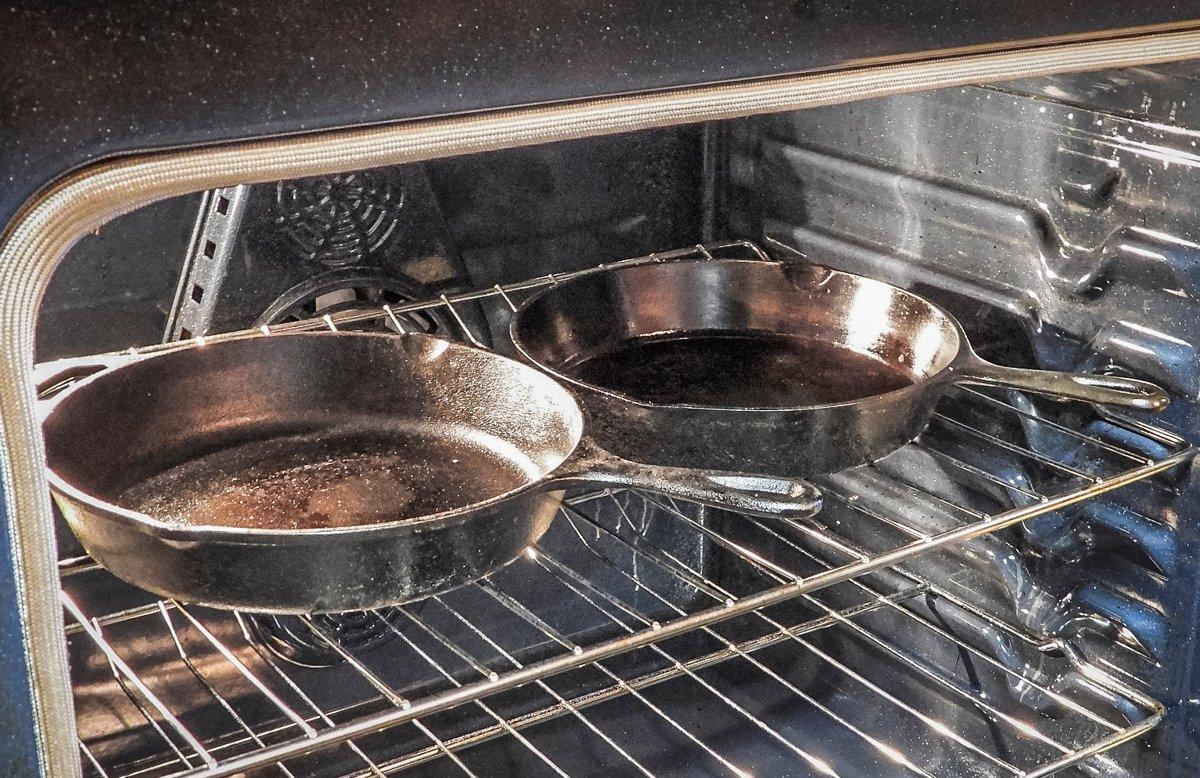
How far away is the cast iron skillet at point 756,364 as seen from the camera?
840 mm

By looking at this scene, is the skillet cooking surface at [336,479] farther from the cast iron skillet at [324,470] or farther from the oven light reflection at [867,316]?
the oven light reflection at [867,316]

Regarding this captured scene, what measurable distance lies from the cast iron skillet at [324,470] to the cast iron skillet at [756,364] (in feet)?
0.23

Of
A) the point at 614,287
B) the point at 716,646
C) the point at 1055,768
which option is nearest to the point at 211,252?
the point at 614,287

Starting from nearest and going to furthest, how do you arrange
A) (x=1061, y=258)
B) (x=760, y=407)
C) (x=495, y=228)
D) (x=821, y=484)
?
(x=760, y=407)
(x=1061, y=258)
(x=495, y=228)
(x=821, y=484)

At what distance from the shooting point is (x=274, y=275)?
1076mm

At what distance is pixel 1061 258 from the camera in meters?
1.03

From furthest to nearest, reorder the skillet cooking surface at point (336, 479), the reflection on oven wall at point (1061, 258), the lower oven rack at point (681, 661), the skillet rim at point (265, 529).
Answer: the lower oven rack at point (681, 661), the reflection on oven wall at point (1061, 258), the skillet cooking surface at point (336, 479), the skillet rim at point (265, 529)

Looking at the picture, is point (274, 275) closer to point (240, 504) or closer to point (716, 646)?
point (240, 504)

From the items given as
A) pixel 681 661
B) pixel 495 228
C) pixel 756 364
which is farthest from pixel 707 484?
pixel 681 661

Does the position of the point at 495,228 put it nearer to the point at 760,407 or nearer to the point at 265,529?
the point at 760,407

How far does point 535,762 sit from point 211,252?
1.89ft

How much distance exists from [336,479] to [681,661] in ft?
2.03

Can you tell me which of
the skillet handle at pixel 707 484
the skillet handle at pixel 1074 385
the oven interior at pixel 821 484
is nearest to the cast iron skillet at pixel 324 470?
the skillet handle at pixel 707 484

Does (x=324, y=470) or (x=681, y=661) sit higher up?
(x=324, y=470)
